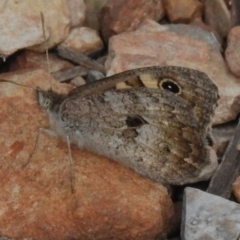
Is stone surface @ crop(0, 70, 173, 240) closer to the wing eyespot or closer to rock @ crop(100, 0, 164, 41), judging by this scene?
the wing eyespot

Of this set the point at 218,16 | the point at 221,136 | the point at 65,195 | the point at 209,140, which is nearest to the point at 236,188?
the point at 209,140

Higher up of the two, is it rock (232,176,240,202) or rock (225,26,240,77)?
rock (225,26,240,77)

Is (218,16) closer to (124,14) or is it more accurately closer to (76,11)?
(124,14)

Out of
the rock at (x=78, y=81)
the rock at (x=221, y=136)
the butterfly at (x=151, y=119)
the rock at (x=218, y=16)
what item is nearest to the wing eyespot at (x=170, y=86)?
the butterfly at (x=151, y=119)

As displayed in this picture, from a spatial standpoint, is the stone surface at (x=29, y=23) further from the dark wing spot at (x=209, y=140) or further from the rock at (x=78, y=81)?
the dark wing spot at (x=209, y=140)

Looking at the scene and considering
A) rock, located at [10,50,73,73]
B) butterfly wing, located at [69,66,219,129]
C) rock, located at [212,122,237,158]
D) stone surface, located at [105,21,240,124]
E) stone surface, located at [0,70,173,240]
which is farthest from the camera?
rock, located at [10,50,73,73]

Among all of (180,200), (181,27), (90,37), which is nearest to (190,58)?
(181,27)

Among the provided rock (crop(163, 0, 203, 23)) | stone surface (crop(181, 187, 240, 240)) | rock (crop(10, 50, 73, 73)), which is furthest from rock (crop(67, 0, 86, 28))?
stone surface (crop(181, 187, 240, 240))
